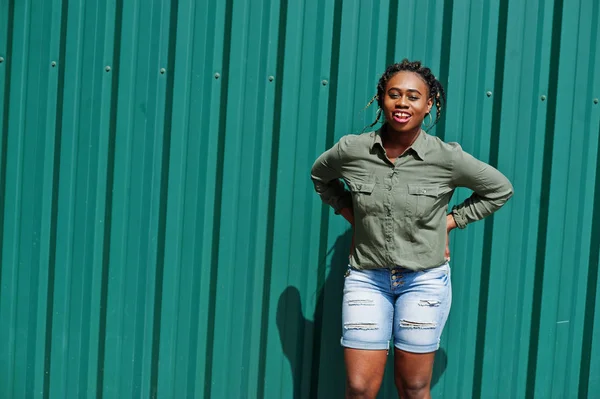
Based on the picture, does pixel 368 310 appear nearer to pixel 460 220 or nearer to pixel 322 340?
pixel 460 220

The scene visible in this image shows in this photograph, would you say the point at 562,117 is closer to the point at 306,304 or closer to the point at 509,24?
the point at 509,24

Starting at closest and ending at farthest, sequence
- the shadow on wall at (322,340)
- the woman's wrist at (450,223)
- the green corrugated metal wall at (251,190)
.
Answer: the woman's wrist at (450,223) → the green corrugated metal wall at (251,190) → the shadow on wall at (322,340)

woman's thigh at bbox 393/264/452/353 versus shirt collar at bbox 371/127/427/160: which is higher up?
shirt collar at bbox 371/127/427/160

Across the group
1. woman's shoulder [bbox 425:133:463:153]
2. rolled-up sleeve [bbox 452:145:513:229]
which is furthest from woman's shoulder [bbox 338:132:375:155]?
rolled-up sleeve [bbox 452:145:513:229]

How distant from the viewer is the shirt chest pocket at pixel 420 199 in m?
3.47

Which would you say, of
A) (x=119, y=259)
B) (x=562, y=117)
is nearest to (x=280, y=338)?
(x=119, y=259)

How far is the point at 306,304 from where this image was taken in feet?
14.2

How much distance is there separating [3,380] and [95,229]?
3.43ft

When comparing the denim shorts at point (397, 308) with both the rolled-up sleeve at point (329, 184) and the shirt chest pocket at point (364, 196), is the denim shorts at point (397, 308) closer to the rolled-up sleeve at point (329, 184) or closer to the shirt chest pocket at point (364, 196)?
the shirt chest pocket at point (364, 196)

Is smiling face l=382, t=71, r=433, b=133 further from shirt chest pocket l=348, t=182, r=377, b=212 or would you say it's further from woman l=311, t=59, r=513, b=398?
shirt chest pocket l=348, t=182, r=377, b=212

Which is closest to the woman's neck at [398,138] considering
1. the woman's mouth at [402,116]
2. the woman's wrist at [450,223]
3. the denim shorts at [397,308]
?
the woman's mouth at [402,116]

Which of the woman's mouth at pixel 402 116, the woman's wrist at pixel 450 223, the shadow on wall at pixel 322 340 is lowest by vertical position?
the shadow on wall at pixel 322 340

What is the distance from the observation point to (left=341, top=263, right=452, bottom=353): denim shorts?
3.51m

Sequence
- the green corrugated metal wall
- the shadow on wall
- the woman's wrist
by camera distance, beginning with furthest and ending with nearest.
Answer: the shadow on wall < the green corrugated metal wall < the woman's wrist
